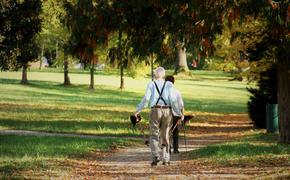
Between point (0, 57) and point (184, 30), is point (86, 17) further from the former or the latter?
point (0, 57)

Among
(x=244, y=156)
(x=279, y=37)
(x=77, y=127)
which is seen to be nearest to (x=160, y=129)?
(x=244, y=156)

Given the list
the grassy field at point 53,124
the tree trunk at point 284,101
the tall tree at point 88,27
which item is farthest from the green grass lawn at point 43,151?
the tree trunk at point 284,101

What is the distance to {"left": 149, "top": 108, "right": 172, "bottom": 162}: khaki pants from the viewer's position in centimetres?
1379

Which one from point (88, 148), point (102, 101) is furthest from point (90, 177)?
point (102, 101)

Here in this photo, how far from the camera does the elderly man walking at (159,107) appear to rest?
13781 millimetres

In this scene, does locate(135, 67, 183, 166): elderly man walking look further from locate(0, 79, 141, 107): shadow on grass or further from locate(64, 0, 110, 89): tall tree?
locate(0, 79, 141, 107): shadow on grass

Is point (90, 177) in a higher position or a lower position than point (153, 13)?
lower

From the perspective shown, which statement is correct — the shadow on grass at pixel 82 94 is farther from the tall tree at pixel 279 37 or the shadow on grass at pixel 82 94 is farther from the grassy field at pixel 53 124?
the tall tree at pixel 279 37

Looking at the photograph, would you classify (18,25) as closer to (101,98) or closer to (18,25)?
(18,25)

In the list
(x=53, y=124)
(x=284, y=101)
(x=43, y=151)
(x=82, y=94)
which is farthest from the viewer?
(x=82, y=94)

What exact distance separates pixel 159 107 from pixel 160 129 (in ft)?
1.78

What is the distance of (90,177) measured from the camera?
40.8 ft

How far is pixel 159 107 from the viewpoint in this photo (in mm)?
13781

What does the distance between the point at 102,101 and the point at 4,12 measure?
18903 mm
